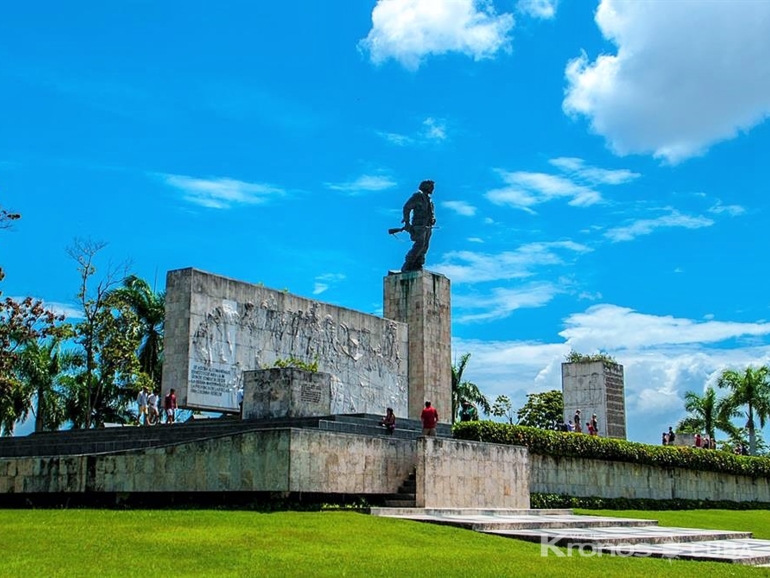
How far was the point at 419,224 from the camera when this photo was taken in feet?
89.8

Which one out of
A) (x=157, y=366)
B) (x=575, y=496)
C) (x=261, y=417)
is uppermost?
(x=157, y=366)

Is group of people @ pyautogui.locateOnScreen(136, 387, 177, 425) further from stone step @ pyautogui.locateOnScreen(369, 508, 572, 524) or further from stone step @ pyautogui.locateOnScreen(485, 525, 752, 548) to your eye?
stone step @ pyautogui.locateOnScreen(485, 525, 752, 548)

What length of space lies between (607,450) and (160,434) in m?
12.6

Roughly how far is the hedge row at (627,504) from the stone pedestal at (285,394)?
6542 mm

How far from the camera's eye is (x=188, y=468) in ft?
45.8

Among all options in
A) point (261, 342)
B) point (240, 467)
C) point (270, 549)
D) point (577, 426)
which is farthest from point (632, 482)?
point (270, 549)

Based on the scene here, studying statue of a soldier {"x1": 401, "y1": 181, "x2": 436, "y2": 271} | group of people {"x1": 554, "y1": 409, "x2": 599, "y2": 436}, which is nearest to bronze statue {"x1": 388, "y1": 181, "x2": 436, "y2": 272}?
statue of a soldier {"x1": 401, "y1": 181, "x2": 436, "y2": 271}

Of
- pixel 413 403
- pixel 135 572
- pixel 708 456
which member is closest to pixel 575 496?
pixel 413 403

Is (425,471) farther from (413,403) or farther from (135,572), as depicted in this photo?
(413,403)

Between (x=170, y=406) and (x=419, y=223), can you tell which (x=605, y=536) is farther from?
(x=419, y=223)

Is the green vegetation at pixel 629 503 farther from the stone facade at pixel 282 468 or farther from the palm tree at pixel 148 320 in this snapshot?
the palm tree at pixel 148 320

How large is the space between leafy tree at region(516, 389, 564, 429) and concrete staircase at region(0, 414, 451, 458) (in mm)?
30247

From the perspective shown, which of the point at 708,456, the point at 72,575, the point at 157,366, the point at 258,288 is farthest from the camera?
the point at 157,366

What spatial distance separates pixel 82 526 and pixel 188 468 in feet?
9.95
